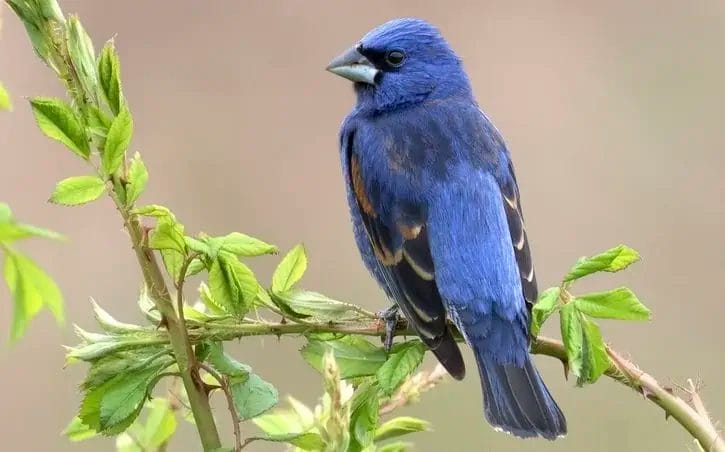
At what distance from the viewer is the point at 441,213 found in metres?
3.21

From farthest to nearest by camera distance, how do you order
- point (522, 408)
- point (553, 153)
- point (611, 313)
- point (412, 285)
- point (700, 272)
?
point (553, 153), point (700, 272), point (412, 285), point (522, 408), point (611, 313)

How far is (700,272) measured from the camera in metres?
7.27

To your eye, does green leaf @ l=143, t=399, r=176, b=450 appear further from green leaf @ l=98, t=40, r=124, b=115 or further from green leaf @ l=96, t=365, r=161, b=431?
green leaf @ l=98, t=40, r=124, b=115

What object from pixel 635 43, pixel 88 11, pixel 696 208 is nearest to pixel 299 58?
pixel 88 11

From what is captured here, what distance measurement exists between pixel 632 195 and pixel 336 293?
2.11 meters

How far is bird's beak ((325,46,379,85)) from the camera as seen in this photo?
3859 millimetres

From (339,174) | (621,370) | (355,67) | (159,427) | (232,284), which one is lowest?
(339,174)

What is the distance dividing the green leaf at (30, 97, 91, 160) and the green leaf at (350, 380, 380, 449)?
20.8 inches

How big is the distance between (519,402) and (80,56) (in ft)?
5.41

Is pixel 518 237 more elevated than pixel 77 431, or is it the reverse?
pixel 77 431

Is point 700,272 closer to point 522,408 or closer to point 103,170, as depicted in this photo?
point 522,408

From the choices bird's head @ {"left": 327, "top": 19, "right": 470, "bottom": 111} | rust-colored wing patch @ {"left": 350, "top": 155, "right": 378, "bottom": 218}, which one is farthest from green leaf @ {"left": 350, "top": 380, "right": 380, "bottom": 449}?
bird's head @ {"left": 327, "top": 19, "right": 470, "bottom": 111}

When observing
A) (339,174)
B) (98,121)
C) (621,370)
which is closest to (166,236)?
(98,121)

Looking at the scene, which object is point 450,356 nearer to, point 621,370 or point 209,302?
point 621,370
